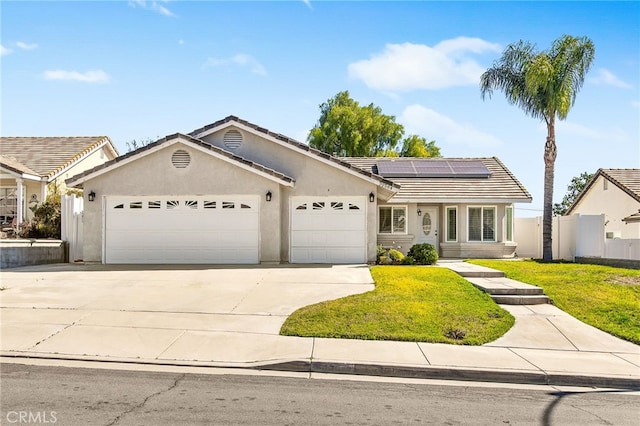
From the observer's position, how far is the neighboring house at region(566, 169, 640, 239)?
85.6 feet

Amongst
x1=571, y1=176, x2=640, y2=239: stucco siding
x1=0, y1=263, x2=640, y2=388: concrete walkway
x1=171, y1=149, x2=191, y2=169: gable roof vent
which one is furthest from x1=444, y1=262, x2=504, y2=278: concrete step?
x1=571, y1=176, x2=640, y2=239: stucco siding

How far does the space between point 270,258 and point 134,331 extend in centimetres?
824

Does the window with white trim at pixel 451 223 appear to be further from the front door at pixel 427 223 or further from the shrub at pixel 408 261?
the shrub at pixel 408 261

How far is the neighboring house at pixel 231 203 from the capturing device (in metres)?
16.7

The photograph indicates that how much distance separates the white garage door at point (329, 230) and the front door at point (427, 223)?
19.8 ft

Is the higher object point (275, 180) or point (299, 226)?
point (275, 180)

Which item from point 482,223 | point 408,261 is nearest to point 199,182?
point 408,261

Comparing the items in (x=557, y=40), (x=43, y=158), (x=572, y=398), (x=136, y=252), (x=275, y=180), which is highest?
(x=557, y=40)

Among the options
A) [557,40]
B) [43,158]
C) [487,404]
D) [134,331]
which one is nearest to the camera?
[487,404]

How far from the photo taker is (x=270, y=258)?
16719 millimetres

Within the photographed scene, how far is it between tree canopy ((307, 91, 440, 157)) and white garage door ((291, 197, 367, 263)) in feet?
78.1

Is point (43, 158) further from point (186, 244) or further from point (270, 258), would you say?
point (270, 258)

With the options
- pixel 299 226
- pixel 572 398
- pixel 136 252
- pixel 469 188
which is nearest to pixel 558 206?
pixel 469 188

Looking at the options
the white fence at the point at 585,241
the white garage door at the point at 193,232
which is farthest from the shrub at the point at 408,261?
the white fence at the point at 585,241
